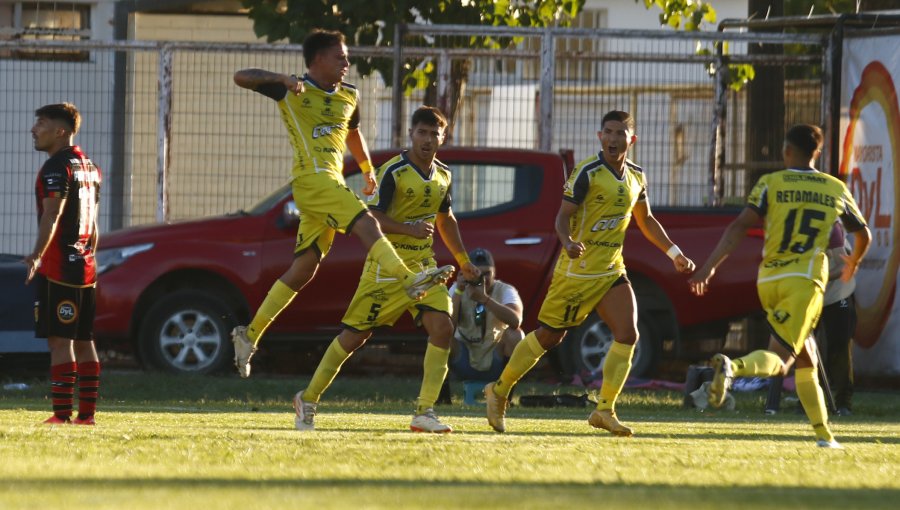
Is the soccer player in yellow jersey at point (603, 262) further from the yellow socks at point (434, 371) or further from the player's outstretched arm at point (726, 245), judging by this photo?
the player's outstretched arm at point (726, 245)

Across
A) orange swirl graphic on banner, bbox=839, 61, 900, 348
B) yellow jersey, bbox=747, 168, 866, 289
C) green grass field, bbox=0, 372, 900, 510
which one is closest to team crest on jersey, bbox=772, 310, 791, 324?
yellow jersey, bbox=747, 168, 866, 289

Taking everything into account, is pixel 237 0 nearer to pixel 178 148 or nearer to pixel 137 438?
pixel 178 148

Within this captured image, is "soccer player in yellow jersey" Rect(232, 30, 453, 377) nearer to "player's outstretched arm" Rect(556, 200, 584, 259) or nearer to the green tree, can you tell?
→ "player's outstretched arm" Rect(556, 200, 584, 259)

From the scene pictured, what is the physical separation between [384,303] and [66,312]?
5.95ft

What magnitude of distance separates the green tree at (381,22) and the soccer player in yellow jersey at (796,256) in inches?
331

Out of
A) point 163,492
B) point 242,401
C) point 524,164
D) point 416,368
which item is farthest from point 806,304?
point 416,368

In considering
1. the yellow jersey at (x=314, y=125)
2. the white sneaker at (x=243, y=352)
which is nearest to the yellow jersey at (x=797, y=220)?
the yellow jersey at (x=314, y=125)

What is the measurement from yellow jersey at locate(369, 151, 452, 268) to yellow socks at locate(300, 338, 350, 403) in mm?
675

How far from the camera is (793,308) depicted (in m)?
9.20

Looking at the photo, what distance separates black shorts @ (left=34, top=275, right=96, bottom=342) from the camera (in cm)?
996

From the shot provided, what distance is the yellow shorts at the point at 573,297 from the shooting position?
9.96m

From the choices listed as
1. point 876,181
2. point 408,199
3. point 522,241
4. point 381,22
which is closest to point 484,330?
point 522,241

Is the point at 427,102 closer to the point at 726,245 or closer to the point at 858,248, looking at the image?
the point at 858,248

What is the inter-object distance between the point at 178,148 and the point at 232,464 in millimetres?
11592
